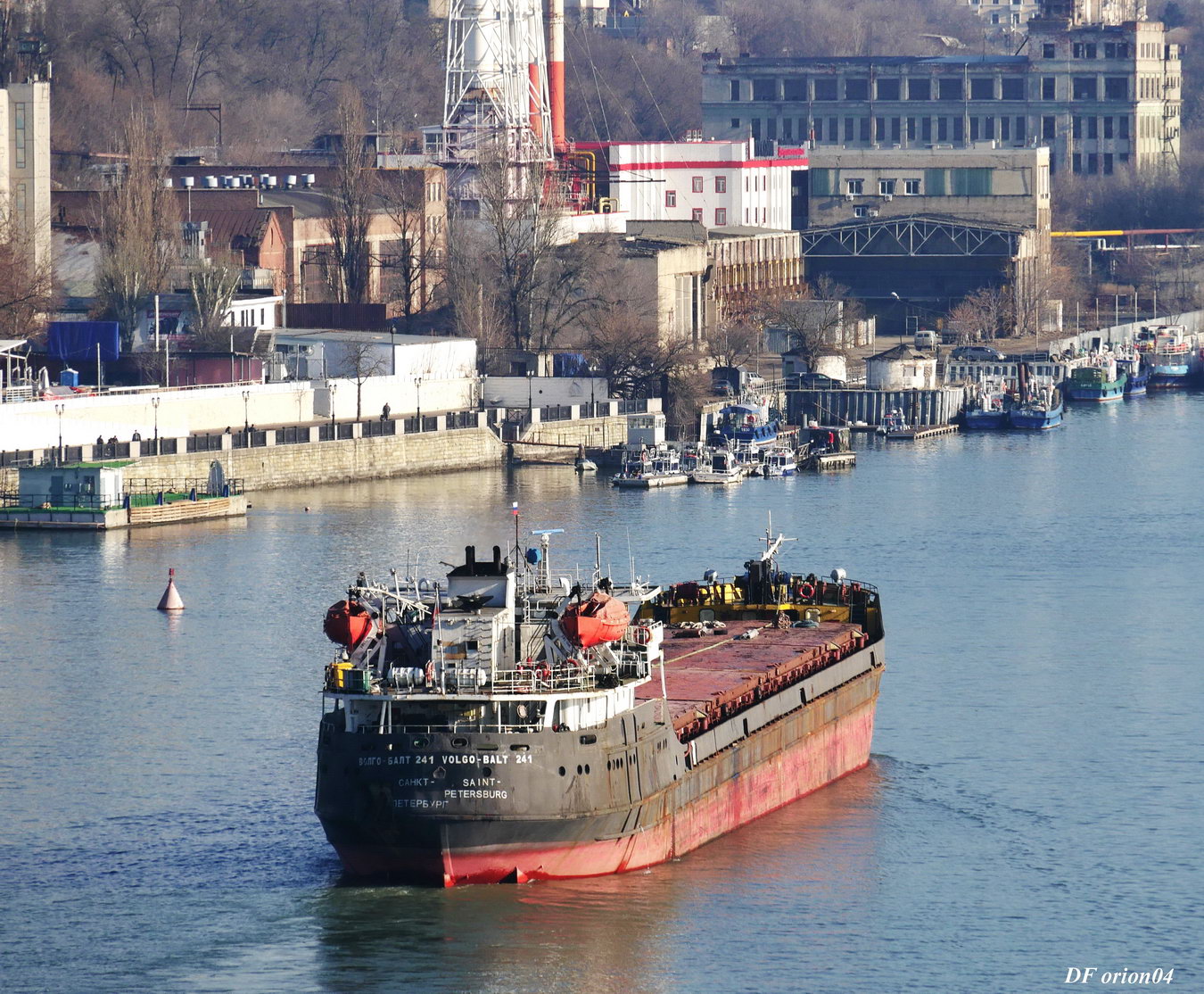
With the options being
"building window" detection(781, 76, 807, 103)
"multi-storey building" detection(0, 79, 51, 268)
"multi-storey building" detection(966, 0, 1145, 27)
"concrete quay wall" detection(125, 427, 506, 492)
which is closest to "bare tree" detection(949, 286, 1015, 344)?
"multi-storey building" detection(0, 79, 51, 268)

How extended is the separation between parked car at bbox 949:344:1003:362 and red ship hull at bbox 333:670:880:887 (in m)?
63.0

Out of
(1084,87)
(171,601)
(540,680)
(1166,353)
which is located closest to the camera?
(540,680)

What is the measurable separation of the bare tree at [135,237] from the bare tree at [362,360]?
6.06 m

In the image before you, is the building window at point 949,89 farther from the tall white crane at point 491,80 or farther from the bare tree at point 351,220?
the bare tree at point 351,220

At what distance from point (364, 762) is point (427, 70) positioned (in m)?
131

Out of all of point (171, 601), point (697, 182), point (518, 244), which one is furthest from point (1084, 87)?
point (171, 601)

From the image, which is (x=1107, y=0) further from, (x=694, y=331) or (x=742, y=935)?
(x=742, y=935)

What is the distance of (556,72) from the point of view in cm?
11919

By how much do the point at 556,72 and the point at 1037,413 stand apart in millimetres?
34015

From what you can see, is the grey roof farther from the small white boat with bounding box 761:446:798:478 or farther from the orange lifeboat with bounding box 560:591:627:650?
the orange lifeboat with bounding box 560:591:627:650

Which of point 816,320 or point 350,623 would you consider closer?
point 350,623

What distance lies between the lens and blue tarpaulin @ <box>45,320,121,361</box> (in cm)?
7900

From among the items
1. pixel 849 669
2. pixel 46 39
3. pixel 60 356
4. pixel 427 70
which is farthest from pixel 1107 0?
pixel 849 669

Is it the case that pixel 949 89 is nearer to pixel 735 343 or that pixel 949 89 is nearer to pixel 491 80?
pixel 491 80
